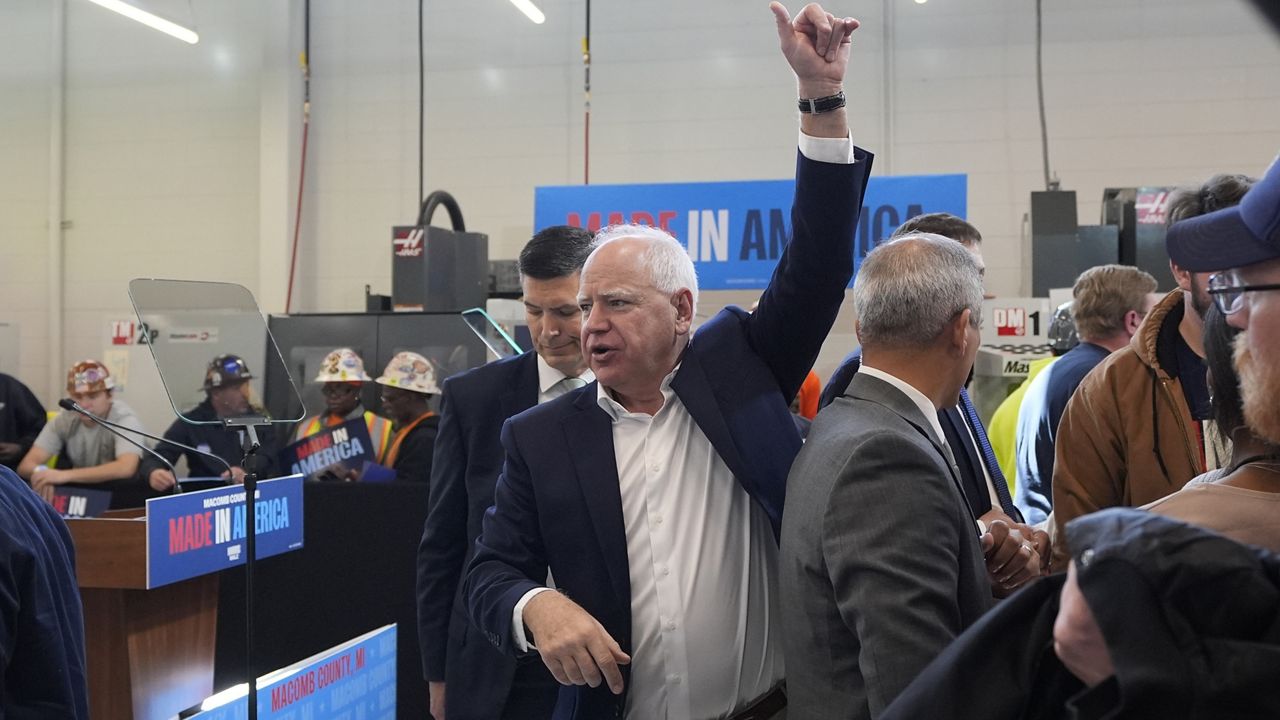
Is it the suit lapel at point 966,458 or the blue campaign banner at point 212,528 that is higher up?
the suit lapel at point 966,458

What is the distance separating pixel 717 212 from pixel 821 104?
15.5 feet

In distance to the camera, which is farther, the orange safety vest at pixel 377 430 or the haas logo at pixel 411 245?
the haas logo at pixel 411 245

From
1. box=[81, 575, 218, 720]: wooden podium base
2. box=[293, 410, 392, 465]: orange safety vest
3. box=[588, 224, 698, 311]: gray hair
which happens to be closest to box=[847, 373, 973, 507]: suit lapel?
box=[588, 224, 698, 311]: gray hair

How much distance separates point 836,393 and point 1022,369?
4285mm

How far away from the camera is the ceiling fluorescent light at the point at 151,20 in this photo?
312 inches

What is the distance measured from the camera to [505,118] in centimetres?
911

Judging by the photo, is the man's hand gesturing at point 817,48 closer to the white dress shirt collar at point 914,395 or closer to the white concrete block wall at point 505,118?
the white dress shirt collar at point 914,395

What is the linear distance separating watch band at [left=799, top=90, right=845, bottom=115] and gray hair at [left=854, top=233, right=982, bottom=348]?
28cm

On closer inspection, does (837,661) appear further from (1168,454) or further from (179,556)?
(179,556)

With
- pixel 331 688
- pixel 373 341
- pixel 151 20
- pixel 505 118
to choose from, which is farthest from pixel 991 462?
pixel 151 20

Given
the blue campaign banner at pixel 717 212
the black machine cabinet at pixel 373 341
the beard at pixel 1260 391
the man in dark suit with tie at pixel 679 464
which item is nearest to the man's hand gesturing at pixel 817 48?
the man in dark suit with tie at pixel 679 464

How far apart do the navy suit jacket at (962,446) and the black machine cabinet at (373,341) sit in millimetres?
3491

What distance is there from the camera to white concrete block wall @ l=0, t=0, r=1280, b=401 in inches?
316

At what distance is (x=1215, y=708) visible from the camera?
0.71 metres
